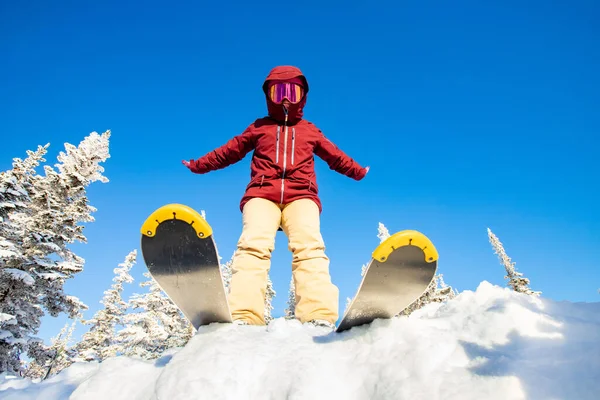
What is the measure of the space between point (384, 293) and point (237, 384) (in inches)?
41.1

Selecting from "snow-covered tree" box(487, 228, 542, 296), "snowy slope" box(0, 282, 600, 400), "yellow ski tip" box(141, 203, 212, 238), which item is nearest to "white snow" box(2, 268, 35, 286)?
"snowy slope" box(0, 282, 600, 400)

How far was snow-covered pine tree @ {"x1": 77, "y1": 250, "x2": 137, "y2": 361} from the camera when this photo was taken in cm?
2174

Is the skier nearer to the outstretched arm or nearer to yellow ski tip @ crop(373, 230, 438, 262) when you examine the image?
the outstretched arm

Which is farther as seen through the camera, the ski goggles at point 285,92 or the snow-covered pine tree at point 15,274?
the snow-covered pine tree at point 15,274

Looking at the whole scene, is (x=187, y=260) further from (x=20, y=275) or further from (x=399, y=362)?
(x=20, y=275)

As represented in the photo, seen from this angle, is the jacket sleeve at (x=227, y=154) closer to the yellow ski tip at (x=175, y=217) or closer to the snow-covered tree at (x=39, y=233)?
the yellow ski tip at (x=175, y=217)

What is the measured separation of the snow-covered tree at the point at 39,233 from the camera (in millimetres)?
11589

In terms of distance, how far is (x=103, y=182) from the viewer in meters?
13.5

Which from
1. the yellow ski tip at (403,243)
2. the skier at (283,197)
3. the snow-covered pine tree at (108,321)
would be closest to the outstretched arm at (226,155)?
the skier at (283,197)

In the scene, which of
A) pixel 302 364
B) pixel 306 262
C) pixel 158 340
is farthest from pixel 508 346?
pixel 158 340

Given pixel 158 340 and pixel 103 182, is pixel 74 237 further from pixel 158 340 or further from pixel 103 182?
pixel 158 340

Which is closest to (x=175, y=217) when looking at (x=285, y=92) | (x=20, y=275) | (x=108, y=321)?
(x=285, y=92)

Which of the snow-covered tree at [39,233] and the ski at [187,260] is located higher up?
the snow-covered tree at [39,233]

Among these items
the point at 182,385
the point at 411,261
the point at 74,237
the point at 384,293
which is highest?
the point at 74,237
